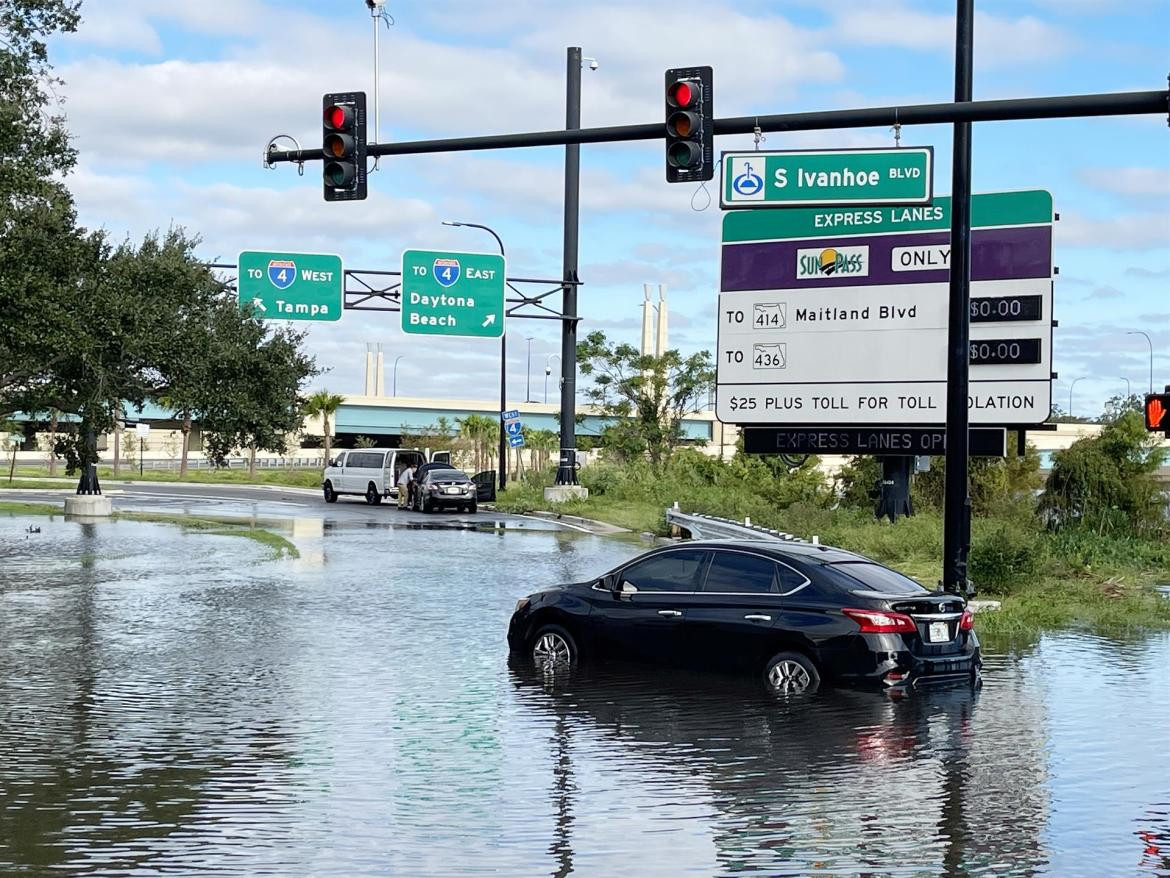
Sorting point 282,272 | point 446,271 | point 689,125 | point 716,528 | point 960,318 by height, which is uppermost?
point 446,271

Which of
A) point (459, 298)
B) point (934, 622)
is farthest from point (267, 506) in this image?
point (934, 622)

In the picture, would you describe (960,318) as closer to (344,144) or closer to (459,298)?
(344,144)

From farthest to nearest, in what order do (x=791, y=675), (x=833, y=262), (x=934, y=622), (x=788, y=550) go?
(x=833, y=262) < (x=788, y=550) < (x=791, y=675) < (x=934, y=622)

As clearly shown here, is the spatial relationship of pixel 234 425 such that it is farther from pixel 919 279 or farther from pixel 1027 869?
pixel 1027 869

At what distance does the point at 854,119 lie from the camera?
56.1 ft

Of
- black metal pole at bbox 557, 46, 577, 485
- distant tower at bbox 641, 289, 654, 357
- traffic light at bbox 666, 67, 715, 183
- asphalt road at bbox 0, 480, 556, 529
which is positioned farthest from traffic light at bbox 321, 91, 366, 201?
distant tower at bbox 641, 289, 654, 357

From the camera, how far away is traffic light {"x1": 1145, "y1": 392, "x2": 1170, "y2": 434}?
64.7ft

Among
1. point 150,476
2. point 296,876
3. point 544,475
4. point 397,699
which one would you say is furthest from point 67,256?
point 150,476

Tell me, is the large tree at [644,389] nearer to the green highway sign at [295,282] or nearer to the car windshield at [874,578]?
the green highway sign at [295,282]

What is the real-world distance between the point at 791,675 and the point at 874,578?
1209 millimetres

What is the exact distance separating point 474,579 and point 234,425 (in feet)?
72.7

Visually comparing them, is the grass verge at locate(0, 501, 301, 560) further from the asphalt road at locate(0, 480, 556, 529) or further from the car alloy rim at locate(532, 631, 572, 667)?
the car alloy rim at locate(532, 631, 572, 667)

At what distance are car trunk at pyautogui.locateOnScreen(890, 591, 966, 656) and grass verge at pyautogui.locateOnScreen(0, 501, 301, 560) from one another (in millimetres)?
18626

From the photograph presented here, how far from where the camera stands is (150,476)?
86.8 meters
